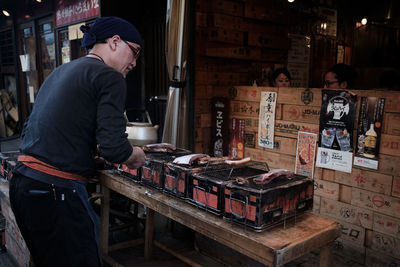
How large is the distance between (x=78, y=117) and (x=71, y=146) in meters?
0.20

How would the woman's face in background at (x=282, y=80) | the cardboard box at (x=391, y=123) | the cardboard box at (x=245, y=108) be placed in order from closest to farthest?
the cardboard box at (x=391, y=123) → the cardboard box at (x=245, y=108) → the woman's face in background at (x=282, y=80)

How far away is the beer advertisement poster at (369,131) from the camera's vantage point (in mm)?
3506

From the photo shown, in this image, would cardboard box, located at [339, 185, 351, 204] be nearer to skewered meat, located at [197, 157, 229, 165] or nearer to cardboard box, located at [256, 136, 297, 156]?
cardboard box, located at [256, 136, 297, 156]

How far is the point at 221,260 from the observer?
13.4 ft

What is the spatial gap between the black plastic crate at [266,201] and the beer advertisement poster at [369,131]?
1.37 metres

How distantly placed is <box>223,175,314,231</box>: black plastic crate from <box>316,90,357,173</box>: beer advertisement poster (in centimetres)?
143

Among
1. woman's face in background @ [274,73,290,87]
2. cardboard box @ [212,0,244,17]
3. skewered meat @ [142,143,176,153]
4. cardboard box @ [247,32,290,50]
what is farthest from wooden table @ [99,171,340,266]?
cardboard box @ [247,32,290,50]

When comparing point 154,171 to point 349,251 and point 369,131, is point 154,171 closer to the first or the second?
point 369,131

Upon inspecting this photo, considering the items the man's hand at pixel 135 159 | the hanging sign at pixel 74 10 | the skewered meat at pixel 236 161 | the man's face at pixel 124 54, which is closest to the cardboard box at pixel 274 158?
the skewered meat at pixel 236 161

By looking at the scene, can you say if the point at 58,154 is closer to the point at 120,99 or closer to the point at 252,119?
the point at 120,99

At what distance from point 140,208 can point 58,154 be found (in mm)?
3330

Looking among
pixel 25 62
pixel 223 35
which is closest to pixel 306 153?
pixel 223 35

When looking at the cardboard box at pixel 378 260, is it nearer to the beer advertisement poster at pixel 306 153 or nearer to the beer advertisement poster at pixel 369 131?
the beer advertisement poster at pixel 369 131

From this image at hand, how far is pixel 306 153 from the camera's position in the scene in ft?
13.6
